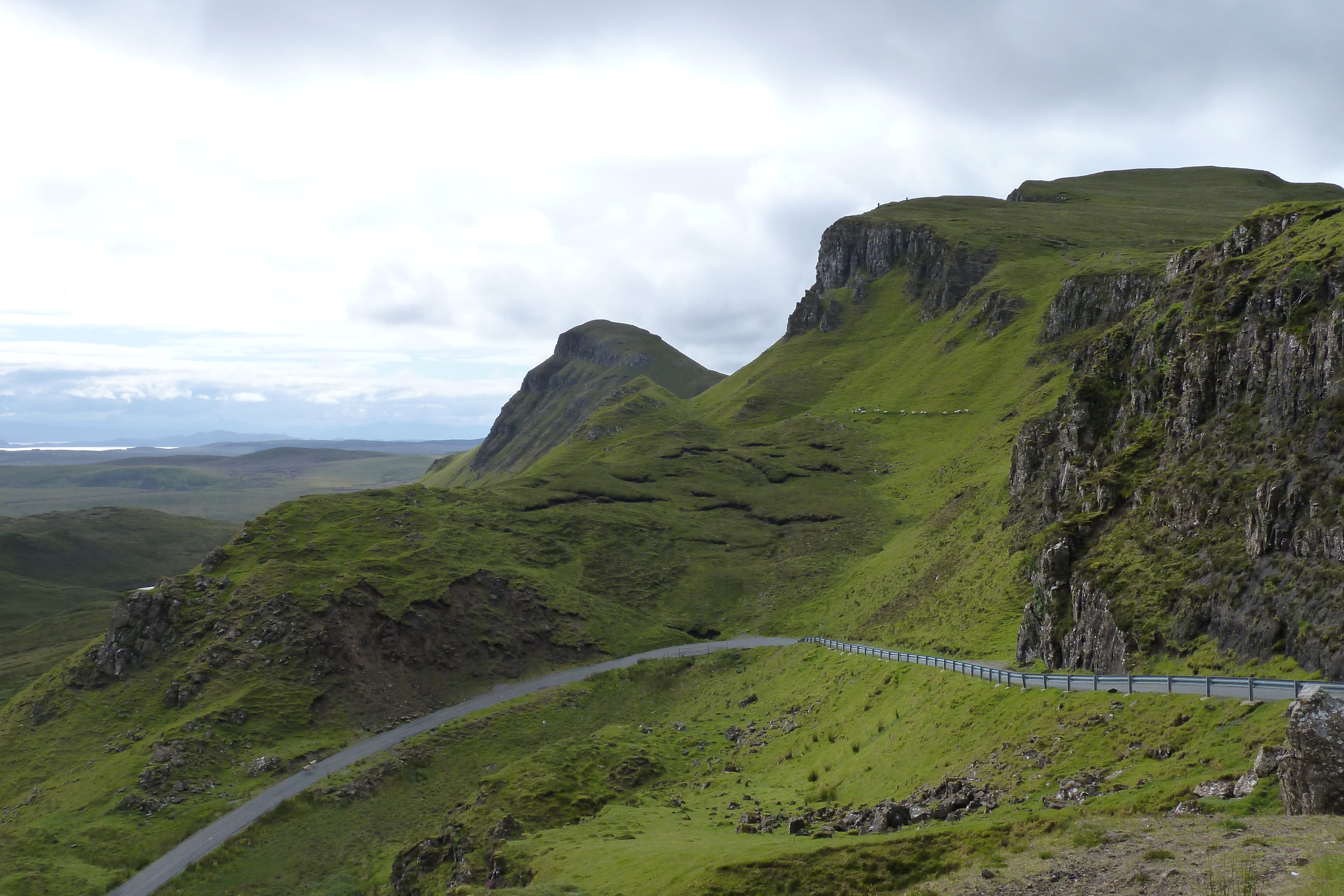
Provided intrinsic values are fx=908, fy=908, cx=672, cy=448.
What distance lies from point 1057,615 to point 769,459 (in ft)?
407

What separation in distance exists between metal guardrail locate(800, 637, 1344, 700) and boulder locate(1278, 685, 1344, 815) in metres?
2.72

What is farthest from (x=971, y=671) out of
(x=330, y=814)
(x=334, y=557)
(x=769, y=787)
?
(x=334, y=557)

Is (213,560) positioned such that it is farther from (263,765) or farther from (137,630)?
(263,765)

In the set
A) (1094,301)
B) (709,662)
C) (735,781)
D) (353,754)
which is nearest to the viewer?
(735,781)

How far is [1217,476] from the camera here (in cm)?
4853

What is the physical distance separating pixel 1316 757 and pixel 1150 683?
477 inches

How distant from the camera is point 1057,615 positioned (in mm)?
52375

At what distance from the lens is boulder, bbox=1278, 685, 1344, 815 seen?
81.3 ft

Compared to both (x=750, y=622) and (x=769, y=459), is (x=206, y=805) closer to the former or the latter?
(x=750, y=622)

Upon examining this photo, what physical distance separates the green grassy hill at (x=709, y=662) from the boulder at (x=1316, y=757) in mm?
1666

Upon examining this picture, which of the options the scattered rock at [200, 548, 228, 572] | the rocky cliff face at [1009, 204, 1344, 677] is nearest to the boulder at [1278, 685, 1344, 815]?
the rocky cliff face at [1009, 204, 1344, 677]

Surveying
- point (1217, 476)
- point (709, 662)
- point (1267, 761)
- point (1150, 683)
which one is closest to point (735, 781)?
point (1150, 683)

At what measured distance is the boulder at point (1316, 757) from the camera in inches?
976

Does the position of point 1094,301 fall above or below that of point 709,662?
above
